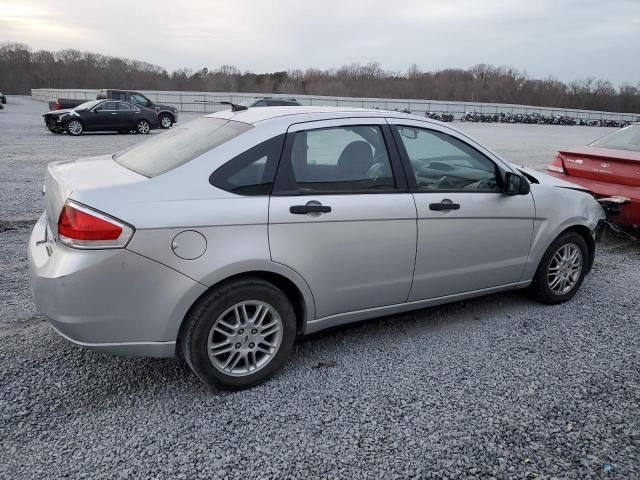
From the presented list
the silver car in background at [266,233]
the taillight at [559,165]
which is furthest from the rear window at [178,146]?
the taillight at [559,165]

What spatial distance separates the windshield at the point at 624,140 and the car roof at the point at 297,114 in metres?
4.32

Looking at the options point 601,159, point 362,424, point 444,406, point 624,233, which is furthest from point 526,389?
point 624,233

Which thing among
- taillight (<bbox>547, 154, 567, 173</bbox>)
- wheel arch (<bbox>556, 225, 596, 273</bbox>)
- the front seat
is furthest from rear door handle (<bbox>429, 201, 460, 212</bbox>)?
taillight (<bbox>547, 154, 567, 173</bbox>)

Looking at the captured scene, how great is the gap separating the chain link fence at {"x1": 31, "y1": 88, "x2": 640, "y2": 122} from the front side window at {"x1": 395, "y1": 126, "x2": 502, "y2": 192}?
122 ft

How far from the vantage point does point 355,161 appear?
3.48 meters

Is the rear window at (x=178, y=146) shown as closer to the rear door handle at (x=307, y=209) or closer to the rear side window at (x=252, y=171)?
the rear side window at (x=252, y=171)

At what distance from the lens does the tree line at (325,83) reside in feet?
263

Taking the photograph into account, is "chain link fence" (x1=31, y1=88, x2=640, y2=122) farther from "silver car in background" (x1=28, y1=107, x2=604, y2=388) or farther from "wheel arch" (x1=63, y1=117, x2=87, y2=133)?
"silver car in background" (x1=28, y1=107, x2=604, y2=388)

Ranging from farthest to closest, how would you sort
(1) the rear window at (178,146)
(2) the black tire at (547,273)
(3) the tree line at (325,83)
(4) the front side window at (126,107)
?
(3) the tree line at (325,83), (4) the front side window at (126,107), (2) the black tire at (547,273), (1) the rear window at (178,146)

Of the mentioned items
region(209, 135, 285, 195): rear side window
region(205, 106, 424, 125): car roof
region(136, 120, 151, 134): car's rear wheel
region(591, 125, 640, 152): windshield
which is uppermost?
region(205, 106, 424, 125): car roof

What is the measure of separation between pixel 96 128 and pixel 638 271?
19.5 m

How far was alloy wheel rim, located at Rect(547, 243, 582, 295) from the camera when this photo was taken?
14.7 feet

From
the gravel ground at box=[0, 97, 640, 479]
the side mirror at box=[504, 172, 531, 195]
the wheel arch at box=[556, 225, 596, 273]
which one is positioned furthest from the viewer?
the wheel arch at box=[556, 225, 596, 273]

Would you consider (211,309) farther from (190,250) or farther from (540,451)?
(540,451)
